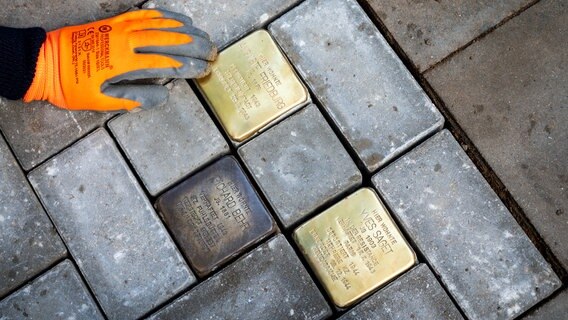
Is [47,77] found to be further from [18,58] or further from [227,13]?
[227,13]

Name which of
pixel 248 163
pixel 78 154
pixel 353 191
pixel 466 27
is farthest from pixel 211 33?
pixel 466 27

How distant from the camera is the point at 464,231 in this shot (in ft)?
7.37

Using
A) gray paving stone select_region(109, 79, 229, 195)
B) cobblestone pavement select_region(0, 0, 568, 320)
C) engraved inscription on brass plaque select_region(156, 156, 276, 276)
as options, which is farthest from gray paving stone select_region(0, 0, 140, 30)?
engraved inscription on brass plaque select_region(156, 156, 276, 276)

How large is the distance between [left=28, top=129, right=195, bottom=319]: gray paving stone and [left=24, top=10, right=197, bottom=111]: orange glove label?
18cm

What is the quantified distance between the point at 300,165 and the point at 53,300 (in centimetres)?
107

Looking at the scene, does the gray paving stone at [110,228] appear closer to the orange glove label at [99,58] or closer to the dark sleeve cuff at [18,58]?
the orange glove label at [99,58]

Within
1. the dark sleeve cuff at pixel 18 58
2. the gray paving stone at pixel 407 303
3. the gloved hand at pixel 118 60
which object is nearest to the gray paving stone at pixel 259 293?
the gray paving stone at pixel 407 303

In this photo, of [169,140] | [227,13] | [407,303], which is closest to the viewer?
[407,303]

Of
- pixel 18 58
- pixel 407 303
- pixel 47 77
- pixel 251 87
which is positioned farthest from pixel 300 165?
pixel 18 58

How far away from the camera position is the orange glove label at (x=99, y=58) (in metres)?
2.23

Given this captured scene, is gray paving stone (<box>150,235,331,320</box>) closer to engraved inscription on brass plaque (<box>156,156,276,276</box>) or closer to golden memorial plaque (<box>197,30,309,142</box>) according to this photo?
engraved inscription on brass plaque (<box>156,156,276,276</box>)

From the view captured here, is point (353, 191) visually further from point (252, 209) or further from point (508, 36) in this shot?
point (508, 36)

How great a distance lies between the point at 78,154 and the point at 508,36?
180cm

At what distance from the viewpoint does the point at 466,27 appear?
2.41m
